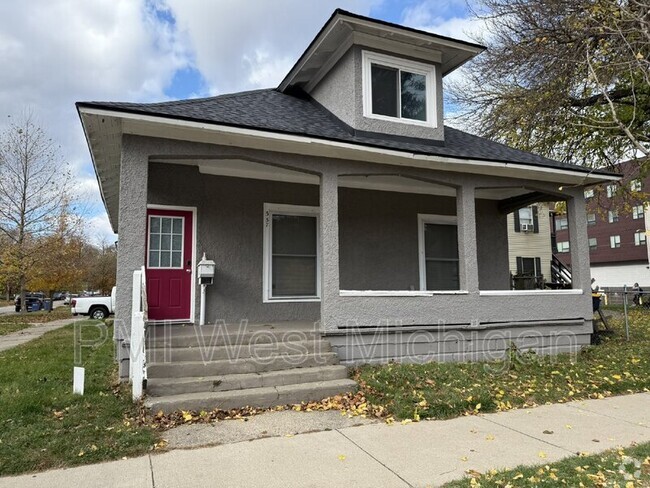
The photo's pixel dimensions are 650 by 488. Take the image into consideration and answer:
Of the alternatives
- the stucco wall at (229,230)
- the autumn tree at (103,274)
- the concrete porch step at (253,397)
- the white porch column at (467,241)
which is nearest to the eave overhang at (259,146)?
the white porch column at (467,241)

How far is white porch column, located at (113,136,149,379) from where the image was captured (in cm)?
554

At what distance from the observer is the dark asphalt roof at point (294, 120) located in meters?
5.94

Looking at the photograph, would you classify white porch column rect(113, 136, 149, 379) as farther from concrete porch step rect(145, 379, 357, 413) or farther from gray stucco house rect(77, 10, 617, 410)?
concrete porch step rect(145, 379, 357, 413)

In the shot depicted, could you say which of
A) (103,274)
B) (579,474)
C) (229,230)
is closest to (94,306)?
(229,230)

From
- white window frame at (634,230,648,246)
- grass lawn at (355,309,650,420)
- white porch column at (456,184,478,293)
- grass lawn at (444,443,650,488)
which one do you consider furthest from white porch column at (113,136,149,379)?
white window frame at (634,230,648,246)

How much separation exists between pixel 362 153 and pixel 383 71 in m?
2.44

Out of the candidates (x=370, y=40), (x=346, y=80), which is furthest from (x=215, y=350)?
(x=370, y=40)

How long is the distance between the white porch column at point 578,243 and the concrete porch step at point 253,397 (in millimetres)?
5349

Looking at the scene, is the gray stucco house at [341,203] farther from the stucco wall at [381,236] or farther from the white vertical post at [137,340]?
the white vertical post at [137,340]

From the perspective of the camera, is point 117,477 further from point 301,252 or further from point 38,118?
point 38,118

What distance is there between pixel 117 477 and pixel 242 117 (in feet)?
15.7

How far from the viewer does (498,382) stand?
6195 millimetres

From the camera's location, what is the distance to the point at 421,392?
5.46 metres

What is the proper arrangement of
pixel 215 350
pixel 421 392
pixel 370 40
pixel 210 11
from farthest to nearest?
pixel 210 11 < pixel 370 40 < pixel 215 350 < pixel 421 392
